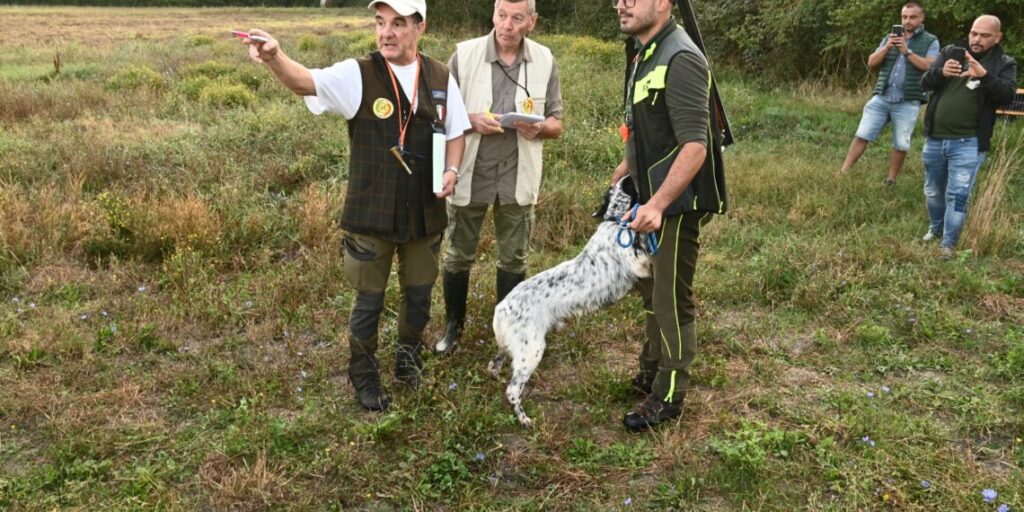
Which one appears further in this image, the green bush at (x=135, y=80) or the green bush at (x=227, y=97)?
the green bush at (x=135, y=80)

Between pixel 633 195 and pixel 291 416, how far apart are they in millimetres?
2165

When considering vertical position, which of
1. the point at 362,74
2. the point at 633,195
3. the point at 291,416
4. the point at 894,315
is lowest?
the point at 291,416

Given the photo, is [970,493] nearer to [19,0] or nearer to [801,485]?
[801,485]

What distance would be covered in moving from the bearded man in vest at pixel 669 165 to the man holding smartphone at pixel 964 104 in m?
3.57

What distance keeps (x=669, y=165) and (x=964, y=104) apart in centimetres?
406

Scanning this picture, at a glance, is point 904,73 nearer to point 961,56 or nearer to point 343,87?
point 961,56

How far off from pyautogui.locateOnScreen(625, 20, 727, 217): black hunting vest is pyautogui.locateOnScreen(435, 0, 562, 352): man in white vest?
845 mm

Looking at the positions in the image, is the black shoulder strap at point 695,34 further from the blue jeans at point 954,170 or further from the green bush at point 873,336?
the blue jeans at point 954,170

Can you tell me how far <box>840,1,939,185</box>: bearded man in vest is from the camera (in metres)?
7.36

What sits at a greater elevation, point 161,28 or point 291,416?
point 161,28

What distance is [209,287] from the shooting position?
16.1ft

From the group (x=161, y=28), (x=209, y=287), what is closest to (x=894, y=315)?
(x=209, y=287)

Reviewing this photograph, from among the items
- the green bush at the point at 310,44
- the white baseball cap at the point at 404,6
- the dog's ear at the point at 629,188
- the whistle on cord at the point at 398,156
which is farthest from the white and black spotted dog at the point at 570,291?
the green bush at the point at 310,44

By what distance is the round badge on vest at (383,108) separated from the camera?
3320 mm
